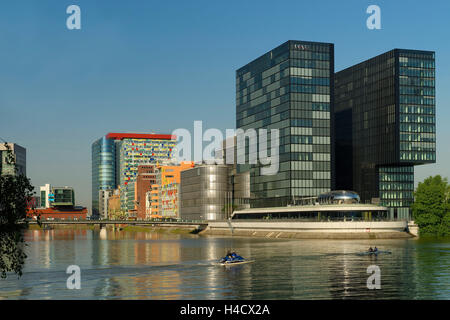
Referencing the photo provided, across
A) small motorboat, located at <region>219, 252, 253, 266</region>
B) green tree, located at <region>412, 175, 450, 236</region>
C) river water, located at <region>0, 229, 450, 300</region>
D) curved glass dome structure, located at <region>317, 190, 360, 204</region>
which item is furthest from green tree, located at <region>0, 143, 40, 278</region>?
green tree, located at <region>412, 175, 450, 236</region>

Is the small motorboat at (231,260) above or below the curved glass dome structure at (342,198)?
below

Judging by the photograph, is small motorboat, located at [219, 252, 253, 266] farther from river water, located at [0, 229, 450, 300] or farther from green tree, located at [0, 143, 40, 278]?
green tree, located at [0, 143, 40, 278]

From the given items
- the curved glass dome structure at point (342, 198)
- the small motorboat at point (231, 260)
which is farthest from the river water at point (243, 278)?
the curved glass dome structure at point (342, 198)

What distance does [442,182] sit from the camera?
→ 186m

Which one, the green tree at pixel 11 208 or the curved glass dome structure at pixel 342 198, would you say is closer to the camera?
the green tree at pixel 11 208

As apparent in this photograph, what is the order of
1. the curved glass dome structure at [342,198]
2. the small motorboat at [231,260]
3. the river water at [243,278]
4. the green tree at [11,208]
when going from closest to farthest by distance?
the green tree at [11,208]
the river water at [243,278]
the small motorboat at [231,260]
the curved glass dome structure at [342,198]

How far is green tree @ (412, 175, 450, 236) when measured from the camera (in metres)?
178

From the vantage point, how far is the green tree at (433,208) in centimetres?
17850

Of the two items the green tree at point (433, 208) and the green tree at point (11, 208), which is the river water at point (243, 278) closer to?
the green tree at point (11, 208)

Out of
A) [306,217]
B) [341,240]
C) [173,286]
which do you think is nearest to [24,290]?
[173,286]
